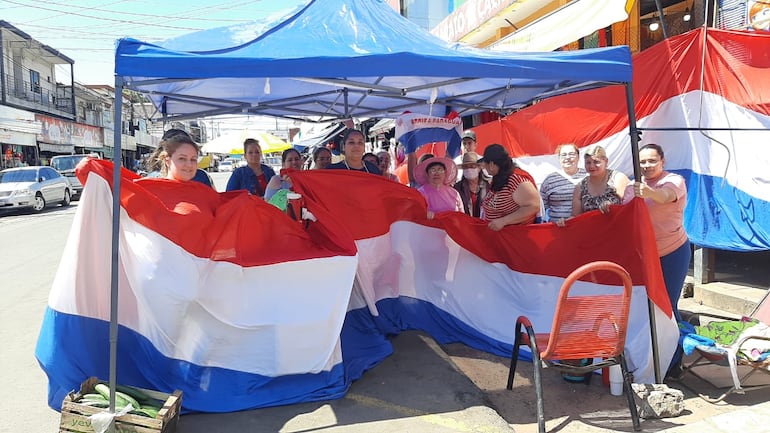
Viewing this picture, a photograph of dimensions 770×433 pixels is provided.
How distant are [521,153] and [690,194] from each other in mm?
3646

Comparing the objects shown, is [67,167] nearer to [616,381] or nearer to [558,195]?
[558,195]

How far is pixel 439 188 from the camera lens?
5.41m

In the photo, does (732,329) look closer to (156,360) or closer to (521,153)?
(156,360)

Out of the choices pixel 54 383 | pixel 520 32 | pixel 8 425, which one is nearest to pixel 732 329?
pixel 54 383

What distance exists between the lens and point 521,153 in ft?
30.1

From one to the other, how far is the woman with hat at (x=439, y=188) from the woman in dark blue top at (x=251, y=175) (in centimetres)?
204

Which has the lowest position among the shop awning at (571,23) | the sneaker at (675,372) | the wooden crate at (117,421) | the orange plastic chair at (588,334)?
the sneaker at (675,372)

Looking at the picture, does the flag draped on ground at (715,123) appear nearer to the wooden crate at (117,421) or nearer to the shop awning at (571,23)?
the shop awning at (571,23)

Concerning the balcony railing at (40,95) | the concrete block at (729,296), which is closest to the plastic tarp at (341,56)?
the concrete block at (729,296)

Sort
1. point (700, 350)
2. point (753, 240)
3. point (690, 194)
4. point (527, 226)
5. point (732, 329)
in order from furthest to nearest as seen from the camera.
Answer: point (690, 194) → point (753, 240) → point (527, 226) → point (732, 329) → point (700, 350)

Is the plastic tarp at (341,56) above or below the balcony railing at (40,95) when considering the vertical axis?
below

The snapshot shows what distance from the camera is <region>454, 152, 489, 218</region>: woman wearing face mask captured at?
20.2ft

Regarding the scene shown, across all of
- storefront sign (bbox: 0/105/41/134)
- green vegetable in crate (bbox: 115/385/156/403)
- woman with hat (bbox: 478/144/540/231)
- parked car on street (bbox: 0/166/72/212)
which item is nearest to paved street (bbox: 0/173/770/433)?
green vegetable in crate (bbox: 115/385/156/403)

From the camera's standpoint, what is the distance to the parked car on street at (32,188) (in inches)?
675
